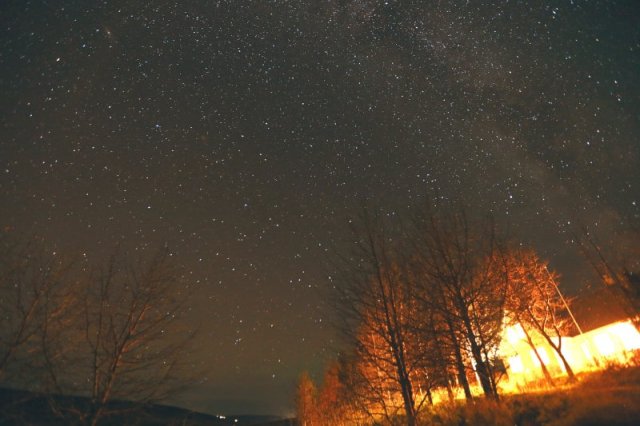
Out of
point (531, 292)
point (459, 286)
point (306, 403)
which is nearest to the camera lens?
point (459, 286)

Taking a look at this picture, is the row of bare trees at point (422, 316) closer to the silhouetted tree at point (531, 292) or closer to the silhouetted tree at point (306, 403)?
the silhouetted tree at point (531, 292)

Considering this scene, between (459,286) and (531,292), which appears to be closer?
(459,286)

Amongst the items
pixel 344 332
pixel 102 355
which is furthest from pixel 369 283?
pixel 102 355

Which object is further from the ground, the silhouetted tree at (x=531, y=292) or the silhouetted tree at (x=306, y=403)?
the silhouetted tree at (x=531, y=292)

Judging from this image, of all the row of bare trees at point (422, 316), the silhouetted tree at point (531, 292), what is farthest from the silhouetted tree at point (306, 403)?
the row of bare trees at point (422, 316)

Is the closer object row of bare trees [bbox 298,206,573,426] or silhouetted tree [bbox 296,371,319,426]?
row of bare trees [bbox 298,206,573,426]

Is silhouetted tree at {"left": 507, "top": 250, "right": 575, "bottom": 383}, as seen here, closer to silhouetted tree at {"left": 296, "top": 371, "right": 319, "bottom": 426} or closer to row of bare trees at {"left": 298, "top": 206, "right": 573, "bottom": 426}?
row of bare trees at {"left": 298, "top": 206, "right": 573, "bottom": 426}

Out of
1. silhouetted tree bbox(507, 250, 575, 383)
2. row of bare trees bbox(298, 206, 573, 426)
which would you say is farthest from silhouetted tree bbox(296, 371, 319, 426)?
row of bare trees bbox(298, 206, 573, 426)

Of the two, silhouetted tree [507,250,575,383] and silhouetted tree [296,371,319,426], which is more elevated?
silhouetted tree [507,250,575,383]

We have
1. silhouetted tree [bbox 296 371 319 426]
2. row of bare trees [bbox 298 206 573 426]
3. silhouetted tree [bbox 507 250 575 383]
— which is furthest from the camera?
silhouetted tree [bbox 296 371 319 426]

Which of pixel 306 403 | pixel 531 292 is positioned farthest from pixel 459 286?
pixel 306 403

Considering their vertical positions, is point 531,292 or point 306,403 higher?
point 531,292

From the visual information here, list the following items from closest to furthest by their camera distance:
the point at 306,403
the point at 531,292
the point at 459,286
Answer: the point at 459,286, the point at 531,292, the point at 306,403

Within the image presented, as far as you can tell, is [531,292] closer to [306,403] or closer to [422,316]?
[422,316]
